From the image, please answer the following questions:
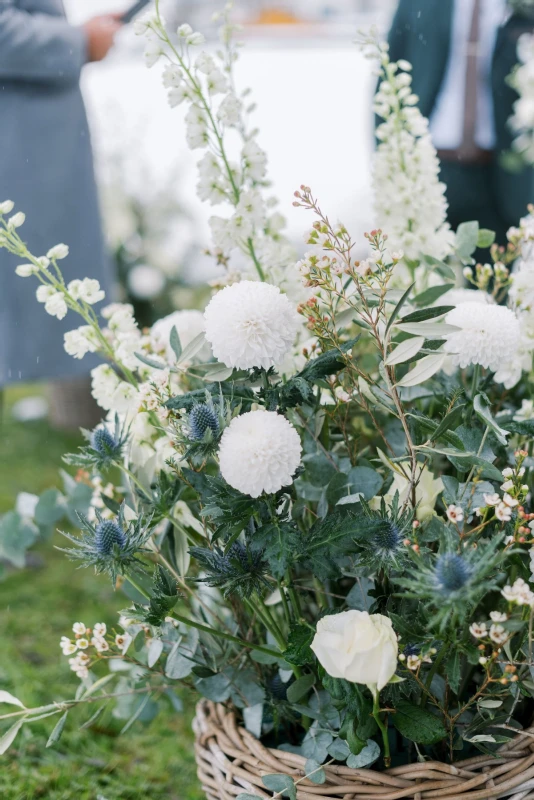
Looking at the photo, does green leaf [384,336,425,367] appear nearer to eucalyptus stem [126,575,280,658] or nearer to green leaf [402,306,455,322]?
green leaf [402,306,455,322]

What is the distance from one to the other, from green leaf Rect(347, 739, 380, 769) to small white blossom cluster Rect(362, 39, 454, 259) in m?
0.42

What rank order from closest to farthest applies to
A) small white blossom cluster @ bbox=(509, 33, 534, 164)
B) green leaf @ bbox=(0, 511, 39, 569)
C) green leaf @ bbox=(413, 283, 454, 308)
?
1. green leaf @ bbox=(413, 283, 454, 308)
2. green leaf @ bbox=(0, 511, 39, 569)
3. small white blossom cluster @ bbox=(509, 33, 534, 164)

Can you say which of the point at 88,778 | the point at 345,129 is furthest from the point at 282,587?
the point at 345,129

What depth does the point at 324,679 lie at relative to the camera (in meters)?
0.50

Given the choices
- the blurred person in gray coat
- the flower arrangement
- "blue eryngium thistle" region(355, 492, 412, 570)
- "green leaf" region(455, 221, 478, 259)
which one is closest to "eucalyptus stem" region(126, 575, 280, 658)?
the flower arrangement

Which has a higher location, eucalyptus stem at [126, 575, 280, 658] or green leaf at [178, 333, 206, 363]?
green leaf at [178, 333, 206, 363]

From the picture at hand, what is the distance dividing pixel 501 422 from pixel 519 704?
23 cm

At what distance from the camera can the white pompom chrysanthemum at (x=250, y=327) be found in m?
0.46

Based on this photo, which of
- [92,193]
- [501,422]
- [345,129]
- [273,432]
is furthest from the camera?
[345,129]

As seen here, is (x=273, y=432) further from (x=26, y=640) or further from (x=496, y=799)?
(x=26, y=640)

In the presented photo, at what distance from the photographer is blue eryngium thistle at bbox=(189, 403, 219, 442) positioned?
0.48 meters

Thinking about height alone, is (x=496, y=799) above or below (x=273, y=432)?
below

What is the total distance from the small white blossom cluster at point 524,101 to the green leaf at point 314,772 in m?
1.00

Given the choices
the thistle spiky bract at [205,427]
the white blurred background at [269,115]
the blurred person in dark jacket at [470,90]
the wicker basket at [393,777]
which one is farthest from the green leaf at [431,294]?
the white blurred background at [269,115]
